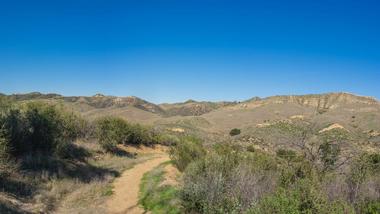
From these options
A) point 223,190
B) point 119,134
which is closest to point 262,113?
point 119,134

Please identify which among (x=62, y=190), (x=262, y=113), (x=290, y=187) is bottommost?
(x=62, y=190)

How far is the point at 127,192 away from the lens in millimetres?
17391

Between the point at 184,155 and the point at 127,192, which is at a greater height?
the point at 184,155

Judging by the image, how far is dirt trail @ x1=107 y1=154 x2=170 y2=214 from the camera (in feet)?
48.8

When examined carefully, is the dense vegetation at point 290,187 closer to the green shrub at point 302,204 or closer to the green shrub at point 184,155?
the green shrub at point 302,204

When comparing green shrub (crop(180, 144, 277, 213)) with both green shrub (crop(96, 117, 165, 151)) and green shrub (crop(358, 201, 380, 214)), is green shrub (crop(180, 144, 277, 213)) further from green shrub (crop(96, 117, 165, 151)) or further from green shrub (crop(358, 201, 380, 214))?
green shrub (crop(96, 117, 165, 151))

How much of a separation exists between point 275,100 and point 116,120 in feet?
360

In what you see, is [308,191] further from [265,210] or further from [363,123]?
[363,123]

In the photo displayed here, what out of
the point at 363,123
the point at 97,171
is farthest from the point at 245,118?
the point at 97,171

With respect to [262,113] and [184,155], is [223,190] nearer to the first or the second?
[184,155]

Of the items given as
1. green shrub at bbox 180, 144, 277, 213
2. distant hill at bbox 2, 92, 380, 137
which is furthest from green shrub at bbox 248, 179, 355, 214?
distant hill at bbox 2, 92, 380, 137

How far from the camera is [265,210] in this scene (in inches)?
352

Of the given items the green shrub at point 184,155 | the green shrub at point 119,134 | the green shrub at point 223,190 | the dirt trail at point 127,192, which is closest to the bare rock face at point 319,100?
the green shrub at point 119,134

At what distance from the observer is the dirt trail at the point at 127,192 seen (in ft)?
48.8
